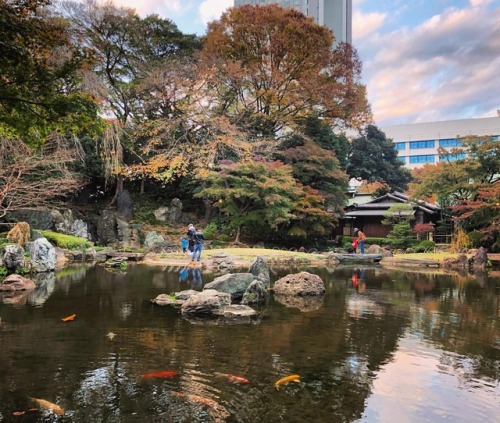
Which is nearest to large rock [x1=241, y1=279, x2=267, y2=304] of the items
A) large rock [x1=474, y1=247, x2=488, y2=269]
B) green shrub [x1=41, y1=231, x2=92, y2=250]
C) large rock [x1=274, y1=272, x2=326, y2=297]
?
large rock [x1=274, y1=272, x2=326, y2=297]

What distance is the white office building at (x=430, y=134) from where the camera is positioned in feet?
191

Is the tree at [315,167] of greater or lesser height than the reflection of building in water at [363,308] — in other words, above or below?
above

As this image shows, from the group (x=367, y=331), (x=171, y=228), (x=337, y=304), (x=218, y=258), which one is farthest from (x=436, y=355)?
(x=171, y=228)

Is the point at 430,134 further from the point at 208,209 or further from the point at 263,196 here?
the point at 263,196

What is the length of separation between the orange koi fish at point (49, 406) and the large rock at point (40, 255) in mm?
12106

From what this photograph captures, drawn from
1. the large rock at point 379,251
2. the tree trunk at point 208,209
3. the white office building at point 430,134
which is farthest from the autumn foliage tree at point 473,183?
the white office building at point 430,134

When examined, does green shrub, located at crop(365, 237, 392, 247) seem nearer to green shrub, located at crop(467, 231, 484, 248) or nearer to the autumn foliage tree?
the autumn foliage tree

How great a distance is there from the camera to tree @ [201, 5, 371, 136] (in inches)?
1108

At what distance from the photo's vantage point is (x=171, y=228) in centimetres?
2956

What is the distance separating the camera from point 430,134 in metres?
61.4

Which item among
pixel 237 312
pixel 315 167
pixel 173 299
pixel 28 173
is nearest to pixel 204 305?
pixel 237 312

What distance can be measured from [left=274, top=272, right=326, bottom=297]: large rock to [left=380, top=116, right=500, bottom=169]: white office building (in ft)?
169

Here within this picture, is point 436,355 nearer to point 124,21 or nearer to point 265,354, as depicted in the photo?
point 265,354

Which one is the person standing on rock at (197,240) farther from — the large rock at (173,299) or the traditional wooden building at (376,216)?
the traditional wooden building at (376,216)
